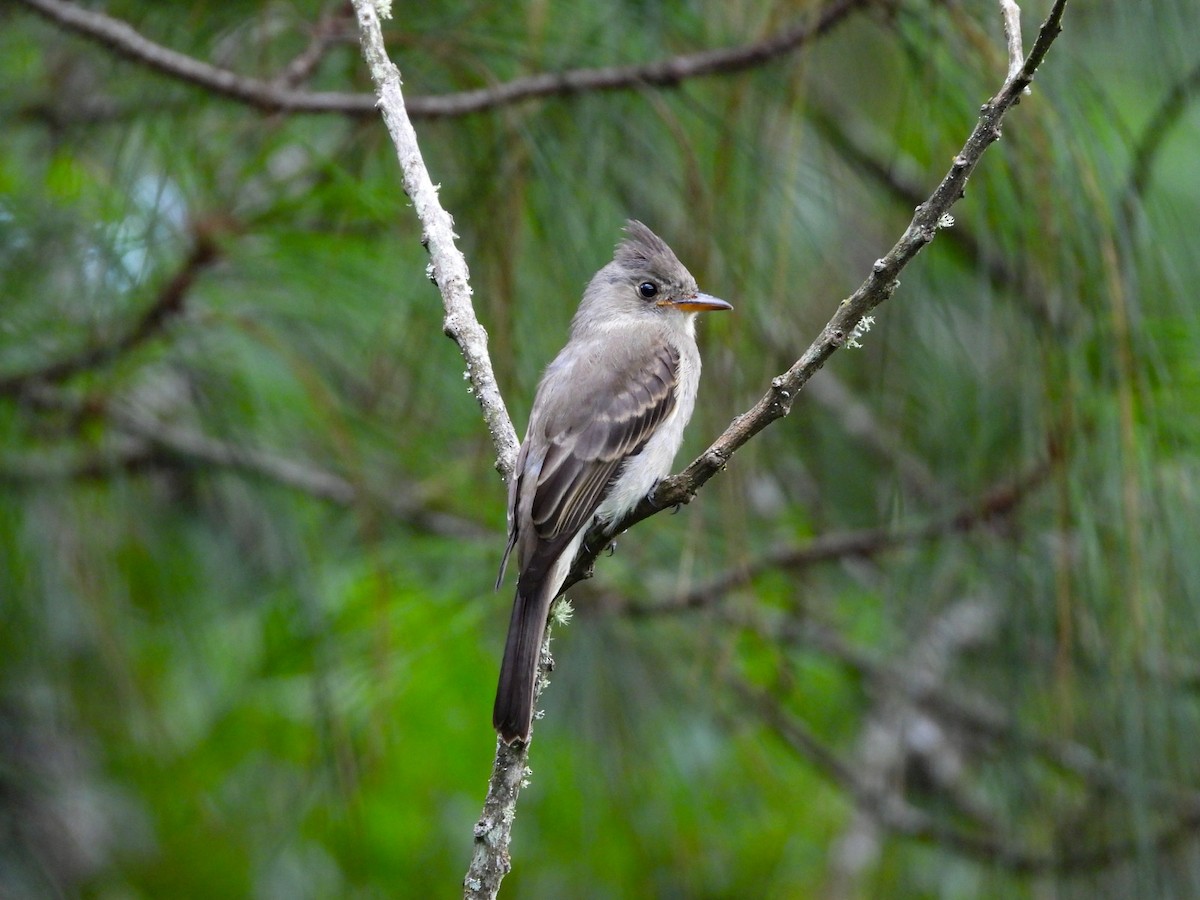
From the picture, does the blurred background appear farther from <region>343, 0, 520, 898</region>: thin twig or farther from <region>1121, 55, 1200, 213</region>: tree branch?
<region>343, 0, 520, 898</region>: thin twig

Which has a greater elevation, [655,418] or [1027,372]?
[655,418]

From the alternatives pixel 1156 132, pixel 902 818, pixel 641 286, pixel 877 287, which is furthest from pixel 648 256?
pixel 902 818

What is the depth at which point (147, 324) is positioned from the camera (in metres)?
2.89

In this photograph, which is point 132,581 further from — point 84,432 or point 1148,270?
point 1148,270

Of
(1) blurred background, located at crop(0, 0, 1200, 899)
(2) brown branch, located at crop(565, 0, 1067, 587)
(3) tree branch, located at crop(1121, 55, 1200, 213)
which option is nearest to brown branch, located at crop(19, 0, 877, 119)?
(1) blurred background, located at crop(0, 0, 1200, 899)

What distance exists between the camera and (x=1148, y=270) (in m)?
2.60

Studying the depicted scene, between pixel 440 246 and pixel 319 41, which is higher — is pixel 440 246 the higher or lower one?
the lower one

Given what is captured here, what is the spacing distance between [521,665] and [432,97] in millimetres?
1230

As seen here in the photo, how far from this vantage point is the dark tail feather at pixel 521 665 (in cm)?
196

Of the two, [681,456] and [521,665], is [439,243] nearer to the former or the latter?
[521,665]

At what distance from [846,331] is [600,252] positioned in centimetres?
112

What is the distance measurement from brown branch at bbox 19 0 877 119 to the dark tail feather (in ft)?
3.18

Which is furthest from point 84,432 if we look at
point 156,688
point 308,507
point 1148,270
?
point 1148,270

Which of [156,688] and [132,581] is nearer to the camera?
[132,581]
